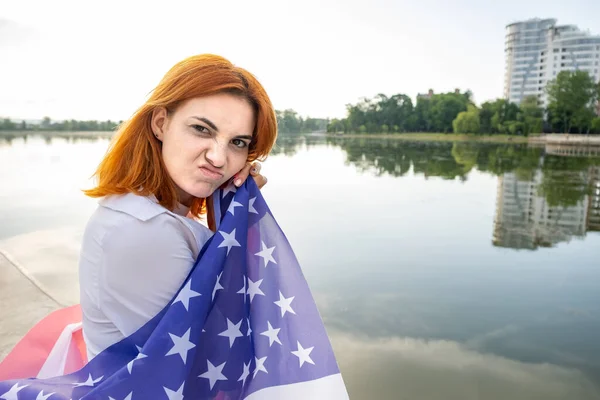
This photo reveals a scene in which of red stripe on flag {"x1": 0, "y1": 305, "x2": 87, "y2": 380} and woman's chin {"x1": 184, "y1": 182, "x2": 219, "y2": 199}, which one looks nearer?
woman's chin {"x1": 184, "y1": 182, "x2": 219, "y2": 199}

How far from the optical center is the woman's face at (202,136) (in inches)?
54.2

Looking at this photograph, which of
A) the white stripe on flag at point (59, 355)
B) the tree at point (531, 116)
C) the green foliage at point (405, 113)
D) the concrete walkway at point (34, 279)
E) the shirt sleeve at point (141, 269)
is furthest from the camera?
the green foliage at point (405, 113)

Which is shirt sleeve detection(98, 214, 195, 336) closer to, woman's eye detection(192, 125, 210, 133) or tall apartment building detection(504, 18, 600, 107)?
woman's eye detection(192, 125, 210, 133)

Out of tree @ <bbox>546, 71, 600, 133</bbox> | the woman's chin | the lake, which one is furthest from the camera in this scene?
tree @ <bbox>546, 71, 600, 133</bbox>

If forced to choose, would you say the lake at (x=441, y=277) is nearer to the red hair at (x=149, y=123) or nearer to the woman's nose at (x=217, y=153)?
the red hair at (x=149, y=123)

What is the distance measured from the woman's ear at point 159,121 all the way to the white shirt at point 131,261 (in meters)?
0.23

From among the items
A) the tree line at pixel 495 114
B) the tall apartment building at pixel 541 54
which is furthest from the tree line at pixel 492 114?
the tall apartment building at pixel 541 54

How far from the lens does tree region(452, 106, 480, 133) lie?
66.1 m

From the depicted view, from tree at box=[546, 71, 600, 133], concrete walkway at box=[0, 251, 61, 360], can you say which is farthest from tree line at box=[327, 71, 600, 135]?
concrete walkway at box=[0, 251, 61, 360]

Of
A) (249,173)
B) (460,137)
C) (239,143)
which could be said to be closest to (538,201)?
(249,173)

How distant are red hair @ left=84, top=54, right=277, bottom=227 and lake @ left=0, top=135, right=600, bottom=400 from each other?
529mm

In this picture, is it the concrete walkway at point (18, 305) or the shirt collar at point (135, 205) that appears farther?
the concrete walkway at point (18, 305)

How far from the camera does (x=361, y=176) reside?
1504 cm

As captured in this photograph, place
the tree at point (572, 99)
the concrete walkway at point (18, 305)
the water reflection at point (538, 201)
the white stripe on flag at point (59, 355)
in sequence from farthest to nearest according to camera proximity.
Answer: the tree at point (572, 99), the water reflection at point (538, 201), the concrete walkway at point (18, 305), the white stripe on flag at point (59, 355)
